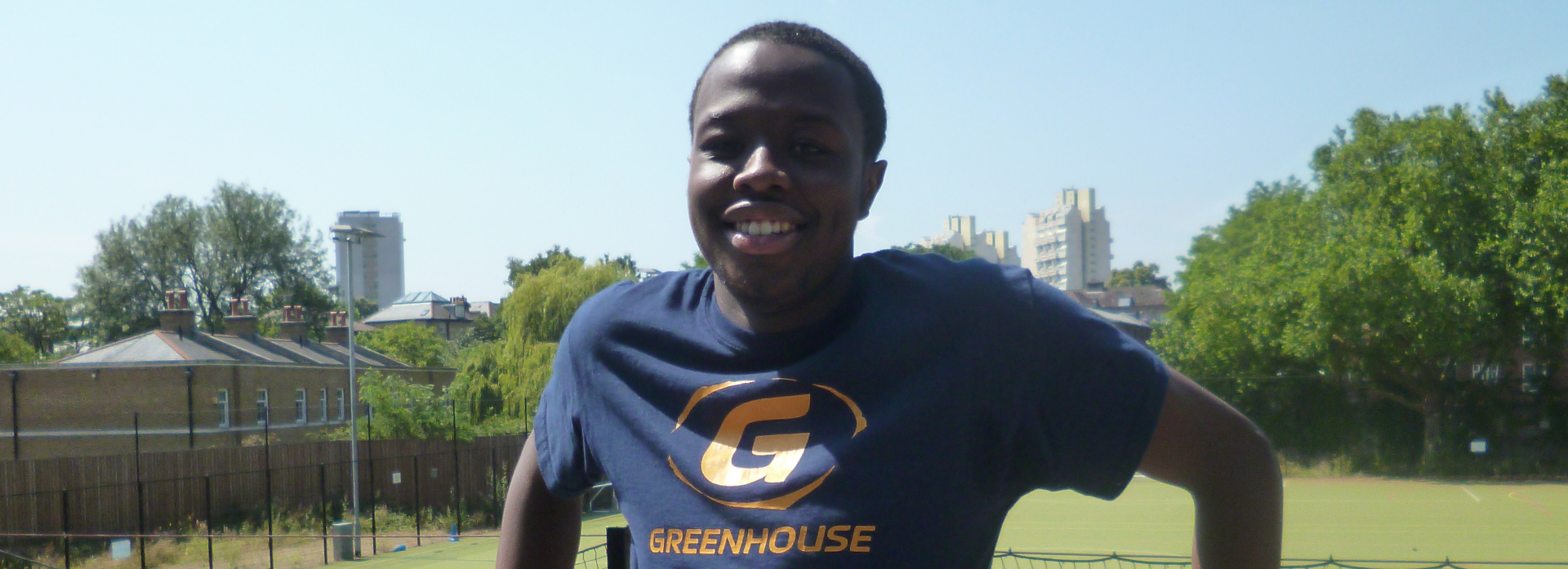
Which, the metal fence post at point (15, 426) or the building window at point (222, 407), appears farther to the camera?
the building window at point (222, 407)

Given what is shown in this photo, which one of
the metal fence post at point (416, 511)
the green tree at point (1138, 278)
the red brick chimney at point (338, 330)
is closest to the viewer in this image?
the metal fence post at point (416, 511)

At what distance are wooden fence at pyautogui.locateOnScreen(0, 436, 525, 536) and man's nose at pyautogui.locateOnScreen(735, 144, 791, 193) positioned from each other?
19.3m

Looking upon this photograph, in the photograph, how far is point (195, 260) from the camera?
172 ft

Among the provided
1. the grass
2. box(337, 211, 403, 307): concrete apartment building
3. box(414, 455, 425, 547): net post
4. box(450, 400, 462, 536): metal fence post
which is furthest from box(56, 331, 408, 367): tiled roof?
box(337, 211, 403, 307): concrete apartment building

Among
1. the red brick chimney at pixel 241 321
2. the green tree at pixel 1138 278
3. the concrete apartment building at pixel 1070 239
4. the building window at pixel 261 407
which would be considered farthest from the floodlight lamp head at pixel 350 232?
the concrete apartment building at pixel 1070 239

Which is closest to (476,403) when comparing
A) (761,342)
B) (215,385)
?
(215,385)

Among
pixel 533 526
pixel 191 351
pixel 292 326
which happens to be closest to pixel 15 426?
pixel 191 351

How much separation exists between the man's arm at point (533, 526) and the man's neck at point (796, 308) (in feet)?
1.32

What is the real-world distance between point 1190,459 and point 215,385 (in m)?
33.8

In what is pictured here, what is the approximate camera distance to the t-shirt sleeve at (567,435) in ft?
4.74

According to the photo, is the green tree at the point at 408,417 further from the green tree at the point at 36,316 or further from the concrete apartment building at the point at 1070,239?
the concrete apartment building at the point at 1070,239

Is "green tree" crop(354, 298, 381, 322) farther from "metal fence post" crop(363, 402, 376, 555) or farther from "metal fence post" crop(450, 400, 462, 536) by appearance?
"metal fence post" crop(450, 400, 462, 536)

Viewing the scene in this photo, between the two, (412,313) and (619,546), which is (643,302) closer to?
(619,546)

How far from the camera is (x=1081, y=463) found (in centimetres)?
124
